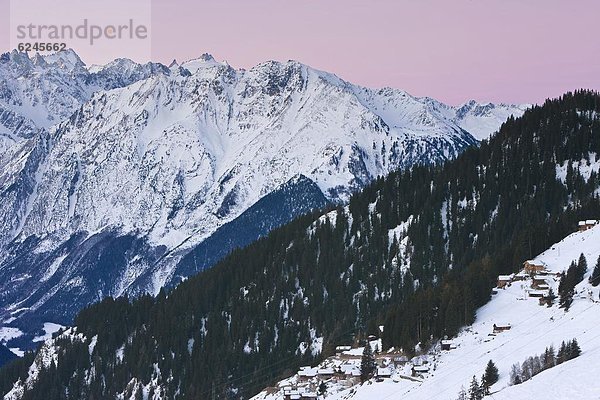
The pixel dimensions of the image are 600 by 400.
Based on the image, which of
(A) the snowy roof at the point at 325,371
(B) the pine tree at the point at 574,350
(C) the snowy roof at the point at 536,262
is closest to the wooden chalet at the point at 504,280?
(C) the snowy roof at the point at 536,262

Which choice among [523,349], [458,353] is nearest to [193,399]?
[458,353]

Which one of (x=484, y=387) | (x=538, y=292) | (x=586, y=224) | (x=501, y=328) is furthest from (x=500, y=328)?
(x=586, y=224)

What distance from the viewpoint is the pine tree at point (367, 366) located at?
128375mm

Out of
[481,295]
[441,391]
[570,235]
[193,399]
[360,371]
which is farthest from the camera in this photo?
[193,399]

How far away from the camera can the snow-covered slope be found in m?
90.6

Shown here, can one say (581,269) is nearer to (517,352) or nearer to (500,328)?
(500,328)

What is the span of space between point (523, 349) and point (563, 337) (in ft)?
16.1

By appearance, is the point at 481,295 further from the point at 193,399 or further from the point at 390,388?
the point at 193,399

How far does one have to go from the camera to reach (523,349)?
113000 mm

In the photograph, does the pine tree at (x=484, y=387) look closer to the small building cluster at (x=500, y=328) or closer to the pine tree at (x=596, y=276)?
the small building cluster at (x=500, y=328)

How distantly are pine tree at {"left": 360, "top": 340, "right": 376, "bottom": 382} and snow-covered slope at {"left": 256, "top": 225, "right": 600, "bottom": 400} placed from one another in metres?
2.68

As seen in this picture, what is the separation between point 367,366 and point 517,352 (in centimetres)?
2326

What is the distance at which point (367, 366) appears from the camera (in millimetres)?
129875

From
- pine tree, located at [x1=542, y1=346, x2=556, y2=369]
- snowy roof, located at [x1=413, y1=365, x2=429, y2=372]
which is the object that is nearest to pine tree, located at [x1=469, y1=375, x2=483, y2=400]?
pine tree, located at [x1=542, y1=346, x2=556, y2=369]
